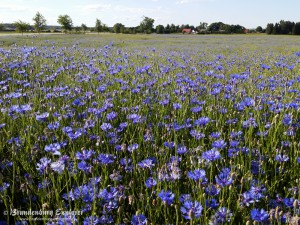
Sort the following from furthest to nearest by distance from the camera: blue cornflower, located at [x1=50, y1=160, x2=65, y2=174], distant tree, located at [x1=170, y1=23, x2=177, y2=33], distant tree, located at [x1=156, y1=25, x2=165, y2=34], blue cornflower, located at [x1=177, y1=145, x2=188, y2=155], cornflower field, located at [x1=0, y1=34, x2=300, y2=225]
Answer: distant tree, located at [x1=170, y1=23, x2=177, y2=33]
distant tree, located at [x1=156, y1=25, x2=165, y2=34]
blue cornflower, located at [x1=177, y1=145, x2=188, y2=155]
blue cornflower, located at [x1=50, y1=160, x2=65, y2=174]
cornflower field, located at [x1=0, y1=34, x2=300, y2=225]

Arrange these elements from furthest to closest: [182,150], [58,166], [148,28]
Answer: [148,28] < [182,150] < [58,166]

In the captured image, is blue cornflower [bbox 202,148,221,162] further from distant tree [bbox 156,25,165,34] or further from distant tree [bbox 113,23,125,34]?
distant tree [bbox 156,25,165,34]

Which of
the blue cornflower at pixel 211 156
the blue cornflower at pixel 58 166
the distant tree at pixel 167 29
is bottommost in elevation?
the blue cornflower at pixel 58 166

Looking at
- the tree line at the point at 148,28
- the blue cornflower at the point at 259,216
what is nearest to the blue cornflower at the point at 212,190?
the blue cornflower at the point at 259,216

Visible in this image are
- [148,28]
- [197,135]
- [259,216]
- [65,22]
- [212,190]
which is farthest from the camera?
[148,28]

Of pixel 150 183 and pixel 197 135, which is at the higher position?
pixel 197 135

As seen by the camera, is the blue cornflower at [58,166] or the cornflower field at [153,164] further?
the blue cornflower at [58,166]

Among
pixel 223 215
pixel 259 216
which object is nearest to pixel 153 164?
pixel 223 215

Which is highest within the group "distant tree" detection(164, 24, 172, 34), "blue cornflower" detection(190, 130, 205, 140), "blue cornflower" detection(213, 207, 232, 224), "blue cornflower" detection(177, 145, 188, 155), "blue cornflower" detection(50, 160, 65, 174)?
"distant tree" detection(164, 24, 172, 34)

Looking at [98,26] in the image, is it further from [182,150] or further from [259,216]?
[259,216]

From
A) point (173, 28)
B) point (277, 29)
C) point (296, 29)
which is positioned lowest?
point (296, 29)

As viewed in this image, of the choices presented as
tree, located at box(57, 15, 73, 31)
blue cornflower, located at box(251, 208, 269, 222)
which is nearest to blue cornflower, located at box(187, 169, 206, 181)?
blue cornflower, located at box(251, 208, 269, 222)

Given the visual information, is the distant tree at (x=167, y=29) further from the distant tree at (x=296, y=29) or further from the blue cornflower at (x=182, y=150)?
the blue cornflower at (x=182, y=150)

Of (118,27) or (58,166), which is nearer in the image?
(58,166)
